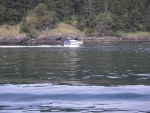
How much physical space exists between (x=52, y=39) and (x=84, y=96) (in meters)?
113

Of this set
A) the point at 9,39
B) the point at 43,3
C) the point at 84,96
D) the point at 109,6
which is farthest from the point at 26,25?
the point at 84,96

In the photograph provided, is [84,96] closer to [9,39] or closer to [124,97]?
[124,97]

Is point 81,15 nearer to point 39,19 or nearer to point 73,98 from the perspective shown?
point 39,19

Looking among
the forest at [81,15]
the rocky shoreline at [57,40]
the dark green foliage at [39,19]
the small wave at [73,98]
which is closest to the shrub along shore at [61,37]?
the rocky shoreline at [57,40]

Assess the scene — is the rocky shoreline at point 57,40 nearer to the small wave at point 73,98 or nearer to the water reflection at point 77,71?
the water reflection at point 77,71

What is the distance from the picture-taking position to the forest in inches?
5207

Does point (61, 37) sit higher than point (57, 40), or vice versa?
point (61, 37)

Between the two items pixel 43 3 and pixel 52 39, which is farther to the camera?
pixel 43 3

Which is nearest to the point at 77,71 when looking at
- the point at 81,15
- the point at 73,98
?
the point at 73,98

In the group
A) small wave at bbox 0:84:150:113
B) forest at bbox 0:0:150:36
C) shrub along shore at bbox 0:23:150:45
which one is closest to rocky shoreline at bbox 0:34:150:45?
shrub along shore at bbox 0:23:150:45

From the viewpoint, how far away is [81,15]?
141000 mm

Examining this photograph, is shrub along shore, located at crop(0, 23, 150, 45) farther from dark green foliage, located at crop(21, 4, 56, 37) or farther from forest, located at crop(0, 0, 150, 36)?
dark green foliage, located at crop(21, 4, 56, 37)

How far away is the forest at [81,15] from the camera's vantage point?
132250 millimetres

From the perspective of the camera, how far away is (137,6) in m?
146
